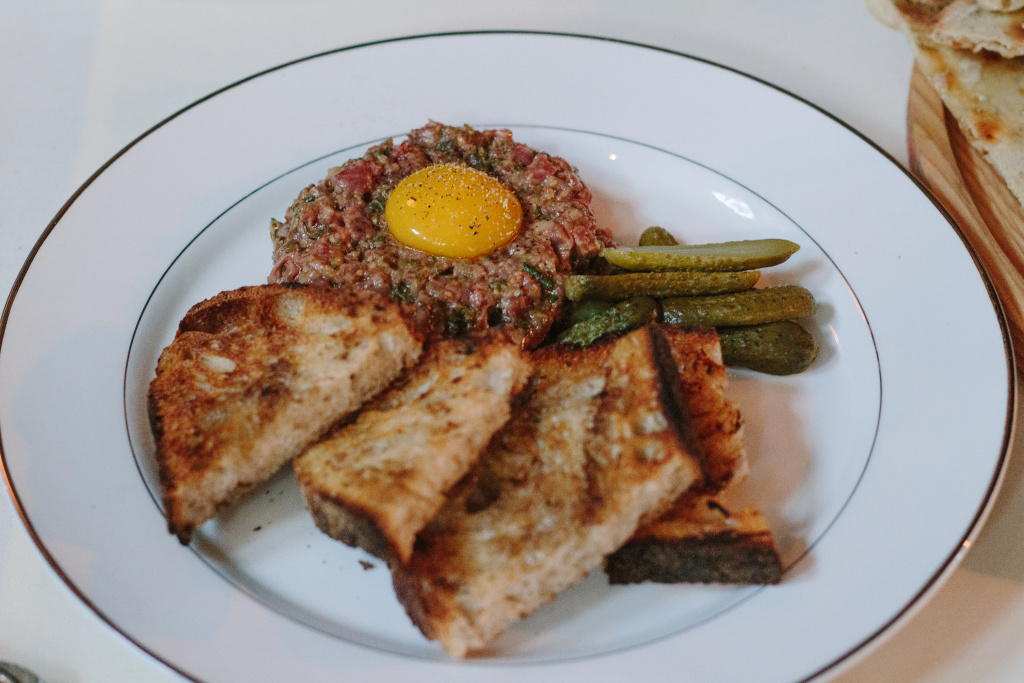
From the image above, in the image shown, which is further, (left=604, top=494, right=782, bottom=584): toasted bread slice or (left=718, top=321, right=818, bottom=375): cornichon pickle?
(left=718, top=321, right=818, bottom=375): cornichon pickle

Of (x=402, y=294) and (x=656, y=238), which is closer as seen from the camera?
(x=402, y=294)

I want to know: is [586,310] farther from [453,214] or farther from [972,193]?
[972,193]

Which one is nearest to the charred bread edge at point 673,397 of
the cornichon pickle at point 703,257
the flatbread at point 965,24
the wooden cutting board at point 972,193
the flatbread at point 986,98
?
the cornichon pickle at point 703,257

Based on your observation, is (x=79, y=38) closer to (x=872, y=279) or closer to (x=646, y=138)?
(x=646, y=138)

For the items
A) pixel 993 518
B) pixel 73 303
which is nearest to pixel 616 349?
pixel 993 518

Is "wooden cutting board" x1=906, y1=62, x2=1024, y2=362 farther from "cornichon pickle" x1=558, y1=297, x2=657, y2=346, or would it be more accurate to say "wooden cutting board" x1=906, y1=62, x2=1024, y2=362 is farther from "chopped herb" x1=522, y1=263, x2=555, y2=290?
"chopped herb" x1=522, y1=263, x2=555, y2=290

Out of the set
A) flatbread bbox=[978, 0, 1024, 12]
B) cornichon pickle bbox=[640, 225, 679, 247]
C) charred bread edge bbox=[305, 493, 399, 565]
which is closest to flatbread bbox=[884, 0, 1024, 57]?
flatbread bbox=[978, 0, 1024, 12]

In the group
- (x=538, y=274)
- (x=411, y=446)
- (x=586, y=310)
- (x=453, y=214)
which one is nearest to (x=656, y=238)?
(x=586, y=310)
